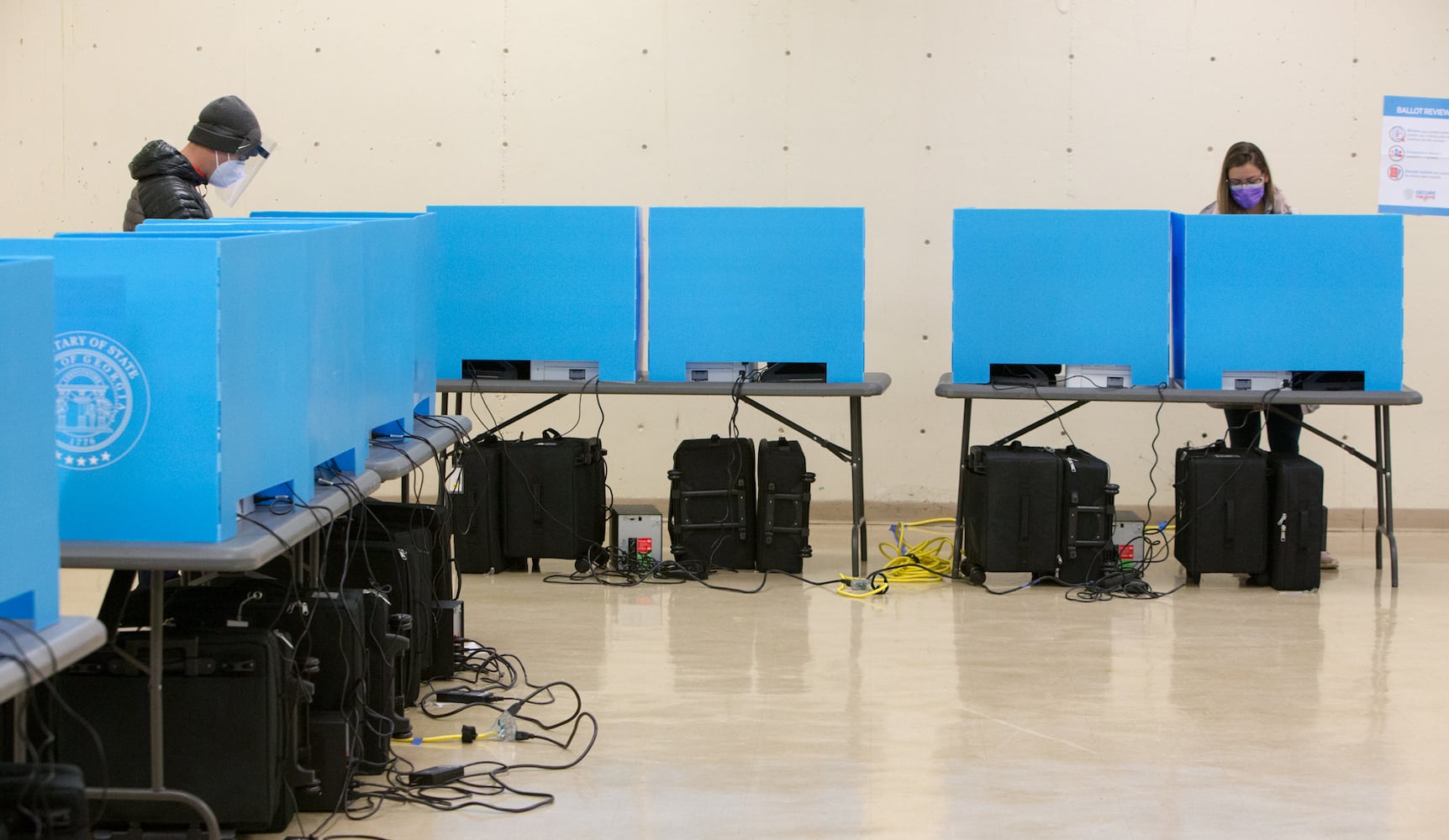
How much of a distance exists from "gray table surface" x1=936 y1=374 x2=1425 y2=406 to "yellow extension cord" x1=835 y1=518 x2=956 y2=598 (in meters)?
0.63

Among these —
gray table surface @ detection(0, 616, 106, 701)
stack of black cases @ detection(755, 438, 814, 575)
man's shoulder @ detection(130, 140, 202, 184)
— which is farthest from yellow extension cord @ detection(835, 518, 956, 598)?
gray table surface @ detection(0, 616, 106, 701)

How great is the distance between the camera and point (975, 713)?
3.88 meters

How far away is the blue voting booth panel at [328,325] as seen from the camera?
293 centimetres

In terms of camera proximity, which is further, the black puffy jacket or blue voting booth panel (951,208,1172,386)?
blue voting booth panel (951,208,1172,386)

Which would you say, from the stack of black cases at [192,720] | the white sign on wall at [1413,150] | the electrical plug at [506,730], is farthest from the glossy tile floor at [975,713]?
the white sign on wall at [1413,150]

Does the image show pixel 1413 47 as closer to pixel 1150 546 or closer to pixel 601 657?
pixel 1150 546

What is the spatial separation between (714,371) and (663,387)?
205 mm

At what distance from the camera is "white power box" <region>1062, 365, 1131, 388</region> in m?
5.32

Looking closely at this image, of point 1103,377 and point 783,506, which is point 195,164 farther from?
point 1103,377

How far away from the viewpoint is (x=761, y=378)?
5.46m

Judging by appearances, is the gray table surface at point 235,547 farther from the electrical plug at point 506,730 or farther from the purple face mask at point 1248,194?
the purple face mask at point 1248,194

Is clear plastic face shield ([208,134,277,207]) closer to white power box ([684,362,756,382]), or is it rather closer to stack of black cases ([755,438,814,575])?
white power box ([684,362,756,382])

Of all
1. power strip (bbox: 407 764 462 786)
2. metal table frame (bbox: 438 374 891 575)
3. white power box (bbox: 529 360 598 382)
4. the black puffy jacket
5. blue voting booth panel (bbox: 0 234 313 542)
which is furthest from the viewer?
white power box (bbox: 529 360 598 382)

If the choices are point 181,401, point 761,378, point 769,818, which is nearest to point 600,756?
point 769,818
